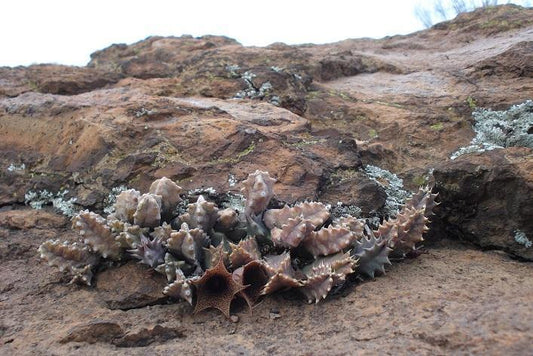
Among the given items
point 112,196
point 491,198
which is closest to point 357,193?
point 491,198

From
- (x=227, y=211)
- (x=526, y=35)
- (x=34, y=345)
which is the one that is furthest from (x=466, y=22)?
(x=34, y=345)

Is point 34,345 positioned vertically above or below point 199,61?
below

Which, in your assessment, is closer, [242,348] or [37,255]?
[242,348]

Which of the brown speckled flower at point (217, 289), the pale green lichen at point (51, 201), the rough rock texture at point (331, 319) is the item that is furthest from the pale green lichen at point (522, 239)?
the pale green lichen at point (51, 201)

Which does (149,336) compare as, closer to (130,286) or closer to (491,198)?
(130,286)

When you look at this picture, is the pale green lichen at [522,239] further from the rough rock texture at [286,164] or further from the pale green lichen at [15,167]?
the pale green lichen at [15,167]

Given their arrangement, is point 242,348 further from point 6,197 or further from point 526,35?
point 526,35
